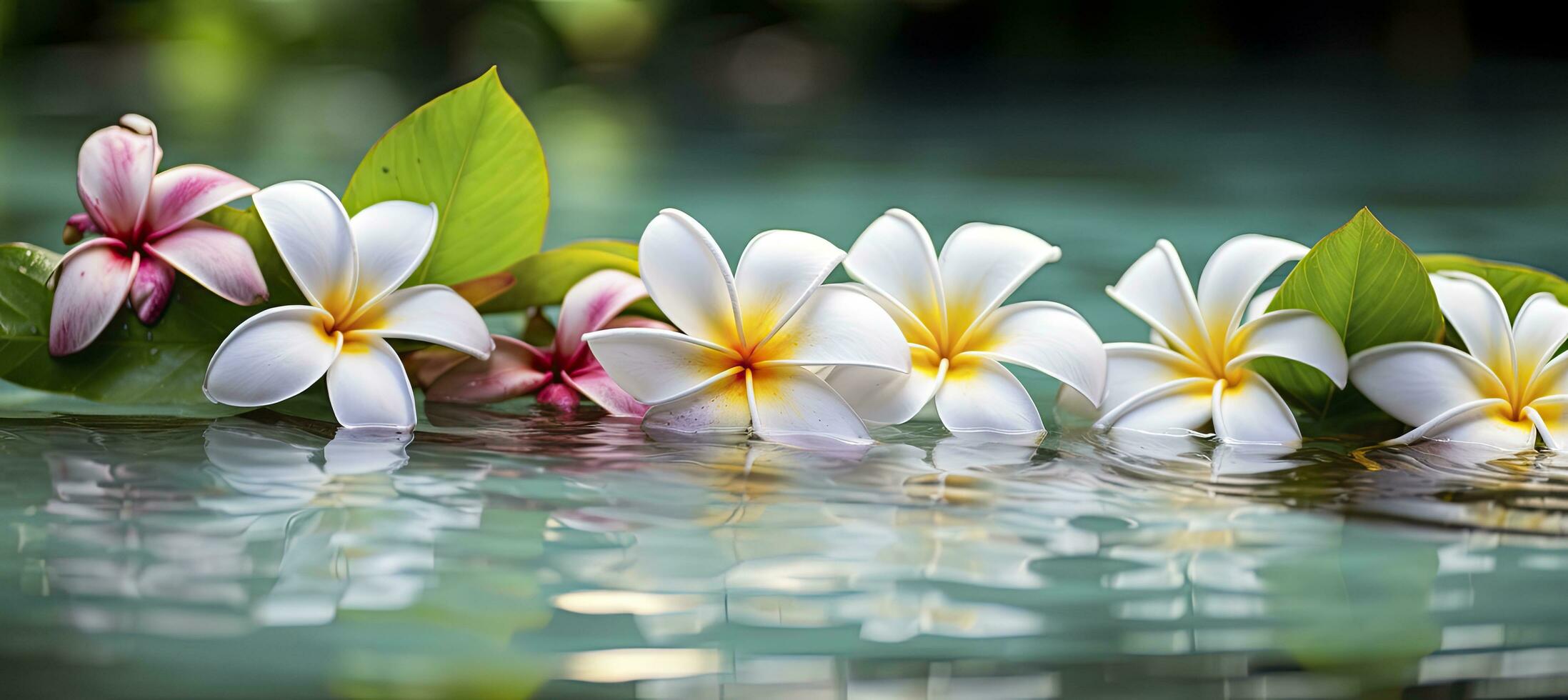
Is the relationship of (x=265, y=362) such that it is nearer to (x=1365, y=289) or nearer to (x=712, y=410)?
(x=712, y=410)

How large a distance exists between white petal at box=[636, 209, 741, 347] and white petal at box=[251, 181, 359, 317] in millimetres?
92

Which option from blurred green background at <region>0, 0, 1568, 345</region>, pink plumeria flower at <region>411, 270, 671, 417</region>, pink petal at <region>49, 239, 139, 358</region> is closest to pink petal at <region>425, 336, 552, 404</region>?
pink plumeria flower at <region>411, 270, 671, 417</region>

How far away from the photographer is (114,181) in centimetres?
39

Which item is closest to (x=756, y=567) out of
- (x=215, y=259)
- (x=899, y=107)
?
(x=215, y=259)

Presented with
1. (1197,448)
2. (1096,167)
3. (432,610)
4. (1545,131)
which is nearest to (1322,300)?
(1197,448)

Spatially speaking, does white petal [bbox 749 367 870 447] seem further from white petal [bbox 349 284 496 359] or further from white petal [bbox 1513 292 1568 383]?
white petal [bbox 1513 292 1568 383]

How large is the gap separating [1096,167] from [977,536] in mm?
1094

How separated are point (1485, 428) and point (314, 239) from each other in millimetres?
360

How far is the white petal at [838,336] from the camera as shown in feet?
1.20

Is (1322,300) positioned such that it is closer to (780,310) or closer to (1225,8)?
(780,310)

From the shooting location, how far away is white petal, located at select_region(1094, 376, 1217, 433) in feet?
1.31

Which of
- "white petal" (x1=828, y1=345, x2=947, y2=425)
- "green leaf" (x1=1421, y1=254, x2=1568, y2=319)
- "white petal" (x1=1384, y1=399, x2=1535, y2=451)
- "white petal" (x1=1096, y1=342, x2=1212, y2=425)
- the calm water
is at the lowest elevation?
the calm water

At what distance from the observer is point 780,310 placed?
37 centimetres

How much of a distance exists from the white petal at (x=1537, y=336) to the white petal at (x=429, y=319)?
317 mm
